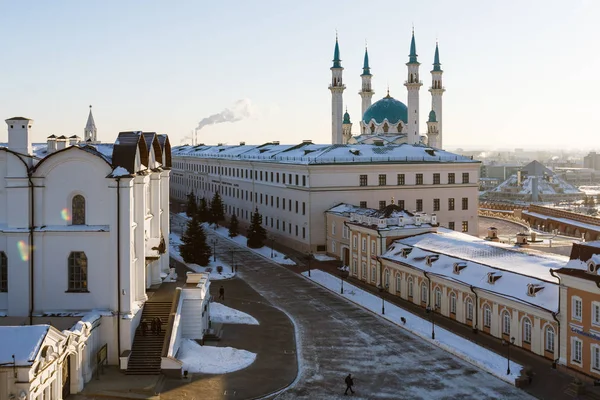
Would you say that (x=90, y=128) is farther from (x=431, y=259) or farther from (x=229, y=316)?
(x=431, y=259)

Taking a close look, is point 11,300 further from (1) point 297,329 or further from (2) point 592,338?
(2) point 592,338

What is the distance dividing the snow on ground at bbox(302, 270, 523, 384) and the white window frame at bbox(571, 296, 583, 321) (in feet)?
11.4

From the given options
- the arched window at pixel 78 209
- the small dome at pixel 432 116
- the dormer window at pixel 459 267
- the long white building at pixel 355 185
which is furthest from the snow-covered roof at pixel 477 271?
the small dome at pixel 432 116

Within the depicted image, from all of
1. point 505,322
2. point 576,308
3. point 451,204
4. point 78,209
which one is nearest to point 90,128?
point 451,204

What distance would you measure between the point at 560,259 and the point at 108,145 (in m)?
25.8

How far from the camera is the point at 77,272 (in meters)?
33.0

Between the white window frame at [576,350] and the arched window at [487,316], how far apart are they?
6459 millimetres

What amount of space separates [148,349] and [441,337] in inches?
608

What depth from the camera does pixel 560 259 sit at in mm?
39188

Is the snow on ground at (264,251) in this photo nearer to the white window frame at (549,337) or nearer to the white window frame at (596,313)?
the white window frame at (549,337)

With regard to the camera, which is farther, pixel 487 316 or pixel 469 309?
pixel 469 309

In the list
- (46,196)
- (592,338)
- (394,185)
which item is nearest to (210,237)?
(394,185)

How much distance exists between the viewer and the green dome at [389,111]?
306ft

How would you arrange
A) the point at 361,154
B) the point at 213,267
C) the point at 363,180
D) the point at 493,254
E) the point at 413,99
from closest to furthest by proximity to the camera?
1. the point at 493,254
2. the point at 213,267
3. the point at 363,180
4. the point at 361,154
5. the point at 413,99
